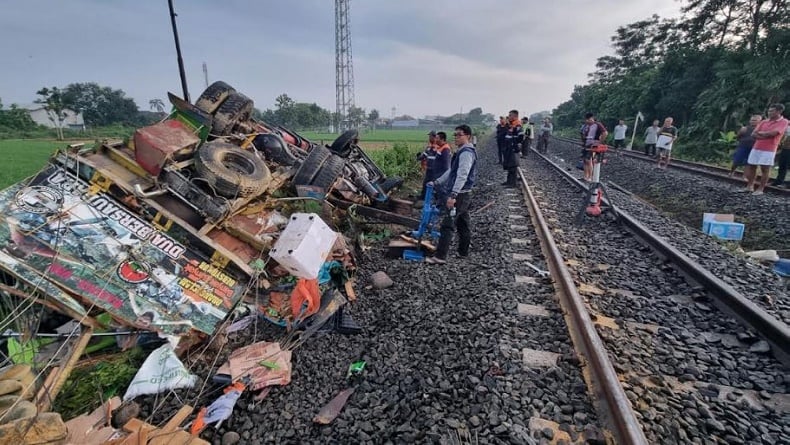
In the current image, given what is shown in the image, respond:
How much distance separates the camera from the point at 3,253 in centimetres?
271

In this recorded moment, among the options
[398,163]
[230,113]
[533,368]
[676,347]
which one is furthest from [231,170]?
[398,163]

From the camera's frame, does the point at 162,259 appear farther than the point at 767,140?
No

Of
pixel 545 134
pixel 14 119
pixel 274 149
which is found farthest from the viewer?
pixel 14 119

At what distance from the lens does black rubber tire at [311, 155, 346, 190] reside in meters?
5.25

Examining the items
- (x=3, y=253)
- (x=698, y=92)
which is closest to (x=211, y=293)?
(x=3, y=253)

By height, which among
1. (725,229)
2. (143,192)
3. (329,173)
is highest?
(329,173)

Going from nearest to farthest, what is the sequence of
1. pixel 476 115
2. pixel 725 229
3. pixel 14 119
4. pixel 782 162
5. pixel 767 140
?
pixel 725 229, pixel 767 140, pixel 782 162, pixel 14 119, pixel 476 115

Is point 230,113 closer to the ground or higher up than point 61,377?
higher up

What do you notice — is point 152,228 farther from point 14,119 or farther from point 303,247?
point 14,119

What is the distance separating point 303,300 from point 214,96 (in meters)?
4.34

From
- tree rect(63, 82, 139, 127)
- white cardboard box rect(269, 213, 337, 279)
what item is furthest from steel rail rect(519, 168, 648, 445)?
tree rect(63, 82, 139, 127)

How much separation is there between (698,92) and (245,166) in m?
28.1

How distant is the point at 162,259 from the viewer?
3.31m

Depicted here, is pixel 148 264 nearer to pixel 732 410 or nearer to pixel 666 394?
pixel 666 394
